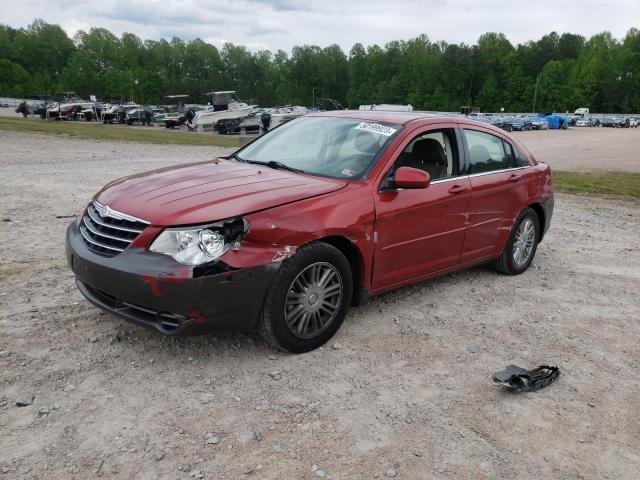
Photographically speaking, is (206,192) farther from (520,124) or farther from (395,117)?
(520,124)

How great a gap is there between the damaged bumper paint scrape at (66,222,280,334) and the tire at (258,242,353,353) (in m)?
0.10

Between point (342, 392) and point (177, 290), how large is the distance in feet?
3.89

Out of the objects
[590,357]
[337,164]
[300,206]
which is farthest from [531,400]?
[337,164]

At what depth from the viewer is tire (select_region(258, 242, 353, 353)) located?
3672 millimetres

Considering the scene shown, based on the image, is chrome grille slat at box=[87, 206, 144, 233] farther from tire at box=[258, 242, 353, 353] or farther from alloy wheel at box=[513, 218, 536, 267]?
alloy wheel at box=[513, 218, 536, 267]

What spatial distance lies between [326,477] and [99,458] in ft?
3.69

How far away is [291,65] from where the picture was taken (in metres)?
164

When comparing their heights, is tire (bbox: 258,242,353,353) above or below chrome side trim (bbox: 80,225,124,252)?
below

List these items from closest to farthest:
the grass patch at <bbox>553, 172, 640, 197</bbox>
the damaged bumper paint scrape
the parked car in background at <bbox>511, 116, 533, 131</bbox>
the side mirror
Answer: the damaged bumper paint scrape < the side mirror < the grass patch at <bbox>553, 172, 640, 197</bbox> < the parked car in background at <bbox>511, 116, 533, 131</bbox>

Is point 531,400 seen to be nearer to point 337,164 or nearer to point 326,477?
point 326,477

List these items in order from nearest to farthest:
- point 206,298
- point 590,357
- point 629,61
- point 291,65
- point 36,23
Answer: point 206,298 → point 590,357 → point 629,61 → point 36,23 → point 291,65

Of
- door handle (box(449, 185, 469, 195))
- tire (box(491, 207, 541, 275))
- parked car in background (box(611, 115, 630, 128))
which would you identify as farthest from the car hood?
parked car in background (box(611, 115, 630, 128))

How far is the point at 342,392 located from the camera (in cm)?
350

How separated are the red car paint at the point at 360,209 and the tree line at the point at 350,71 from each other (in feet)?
409
